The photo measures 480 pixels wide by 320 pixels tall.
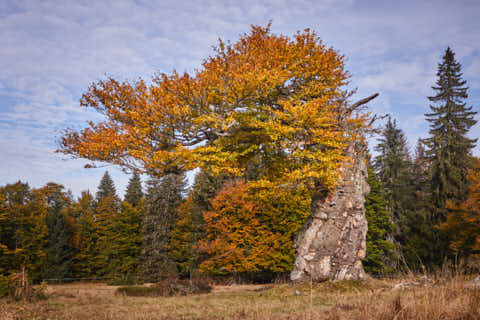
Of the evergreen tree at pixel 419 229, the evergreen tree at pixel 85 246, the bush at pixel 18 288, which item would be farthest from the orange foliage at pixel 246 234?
the evergreen tree at pixel 85 246

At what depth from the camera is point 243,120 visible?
11359 millimetres

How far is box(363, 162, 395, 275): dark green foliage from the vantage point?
27.0m

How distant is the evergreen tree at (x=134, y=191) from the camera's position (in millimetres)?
40963

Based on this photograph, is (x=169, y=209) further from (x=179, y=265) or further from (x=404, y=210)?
(x=404, y=210)

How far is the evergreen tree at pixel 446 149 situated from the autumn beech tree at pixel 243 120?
642 inches

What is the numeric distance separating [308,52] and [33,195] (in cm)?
3609

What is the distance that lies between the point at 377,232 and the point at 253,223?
39.4ft

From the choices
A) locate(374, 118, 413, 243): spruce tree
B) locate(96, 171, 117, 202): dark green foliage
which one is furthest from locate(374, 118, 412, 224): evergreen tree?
locate(96, 171, 117, 202): dark green foliage

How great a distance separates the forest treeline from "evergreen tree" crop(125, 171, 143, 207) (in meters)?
2.43

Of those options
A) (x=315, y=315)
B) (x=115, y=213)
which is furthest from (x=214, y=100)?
(x=115, y=213)

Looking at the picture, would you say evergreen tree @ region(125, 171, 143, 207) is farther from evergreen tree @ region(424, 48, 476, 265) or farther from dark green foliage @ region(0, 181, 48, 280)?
evergreen tree @ region(424, 48, 476, 265)

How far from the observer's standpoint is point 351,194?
11844 millimetres

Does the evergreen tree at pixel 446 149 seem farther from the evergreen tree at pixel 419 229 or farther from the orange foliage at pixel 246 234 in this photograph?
the orange foliage at pixel 246 234

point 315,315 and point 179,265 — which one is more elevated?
point 315,315
